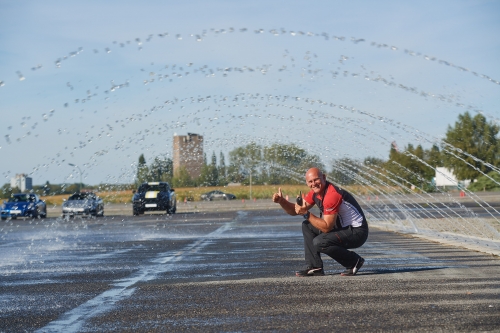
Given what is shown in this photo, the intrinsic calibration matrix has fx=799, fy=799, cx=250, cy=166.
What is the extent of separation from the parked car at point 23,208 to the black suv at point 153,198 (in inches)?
249

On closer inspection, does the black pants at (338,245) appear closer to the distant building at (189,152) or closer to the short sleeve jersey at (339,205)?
the short sleeve jersey at (339,205)

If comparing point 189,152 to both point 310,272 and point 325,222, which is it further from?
point 325,222

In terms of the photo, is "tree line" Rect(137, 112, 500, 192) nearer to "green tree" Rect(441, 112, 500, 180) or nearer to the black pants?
"green tree" Rect(441, 112, 500, 180)

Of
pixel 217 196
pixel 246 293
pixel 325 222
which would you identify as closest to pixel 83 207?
pixel 325 222

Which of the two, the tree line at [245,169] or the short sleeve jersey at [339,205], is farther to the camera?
the tree line at [245,169]

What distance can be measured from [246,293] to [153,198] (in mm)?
36336

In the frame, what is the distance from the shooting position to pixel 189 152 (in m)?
61.9

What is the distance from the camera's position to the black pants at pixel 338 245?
10.3 m

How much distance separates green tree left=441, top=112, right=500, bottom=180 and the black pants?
266 feet

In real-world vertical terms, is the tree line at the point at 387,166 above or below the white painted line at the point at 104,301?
above

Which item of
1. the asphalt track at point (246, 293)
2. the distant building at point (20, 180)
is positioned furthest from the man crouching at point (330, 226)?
the distant building at point (20, 180)

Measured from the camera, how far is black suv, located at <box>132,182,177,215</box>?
44312 millimetres

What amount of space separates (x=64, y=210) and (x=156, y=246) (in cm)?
2854

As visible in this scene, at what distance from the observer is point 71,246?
1880cm
